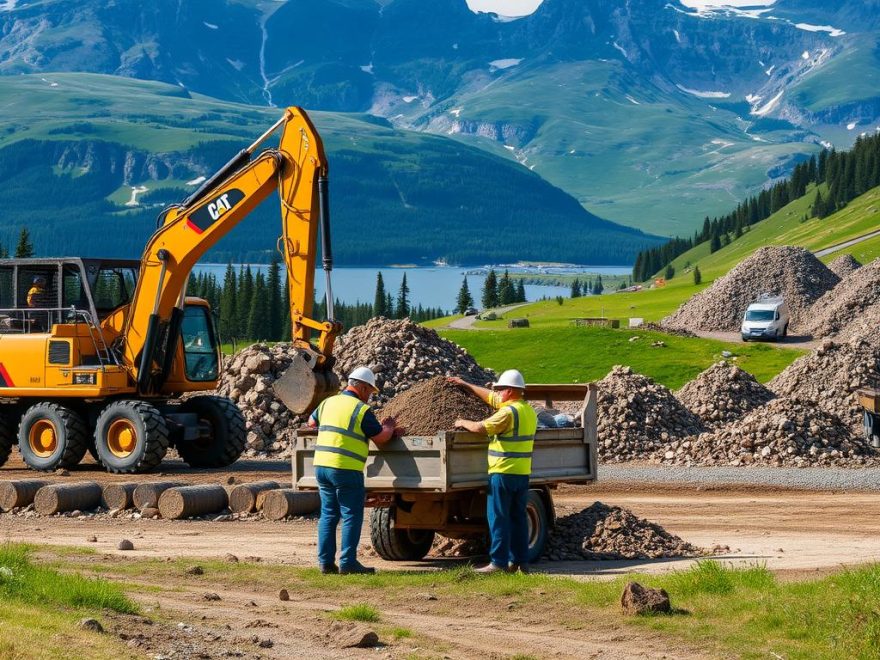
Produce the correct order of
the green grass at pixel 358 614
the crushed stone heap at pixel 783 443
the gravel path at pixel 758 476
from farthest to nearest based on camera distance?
1. the crushed stone heap at pixel 783 443
2. the gravel path at pixel 758 476
3. the green grass at pixel 358 614

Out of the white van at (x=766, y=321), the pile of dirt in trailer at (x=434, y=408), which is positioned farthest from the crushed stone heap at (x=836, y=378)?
the white van at (x=766, y=321)

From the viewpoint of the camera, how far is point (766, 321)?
72938 millimetres

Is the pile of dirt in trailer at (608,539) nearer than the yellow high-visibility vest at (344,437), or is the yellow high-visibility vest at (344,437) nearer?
the yellow high-visibility vest at (344,437)

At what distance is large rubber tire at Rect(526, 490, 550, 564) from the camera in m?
18.2

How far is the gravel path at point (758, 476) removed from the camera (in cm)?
3012

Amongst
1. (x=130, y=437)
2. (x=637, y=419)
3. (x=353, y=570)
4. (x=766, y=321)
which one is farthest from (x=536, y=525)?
(x=766, y=321)

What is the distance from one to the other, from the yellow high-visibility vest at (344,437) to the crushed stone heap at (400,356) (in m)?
19.9

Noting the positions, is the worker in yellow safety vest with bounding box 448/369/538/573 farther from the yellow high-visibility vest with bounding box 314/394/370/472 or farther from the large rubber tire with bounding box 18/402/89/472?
the large rubber tire with bounding box 18/402/89/472

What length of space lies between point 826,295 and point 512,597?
65.8 meters

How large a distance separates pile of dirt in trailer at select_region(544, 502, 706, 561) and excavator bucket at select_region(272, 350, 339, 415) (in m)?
5.83

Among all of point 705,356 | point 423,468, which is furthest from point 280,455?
point 705,356

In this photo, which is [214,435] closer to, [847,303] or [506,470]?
[506,470]

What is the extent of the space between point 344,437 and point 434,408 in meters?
1.80

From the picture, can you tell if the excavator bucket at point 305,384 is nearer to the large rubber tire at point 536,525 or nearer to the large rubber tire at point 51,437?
the large rubber tire at point 536,525
